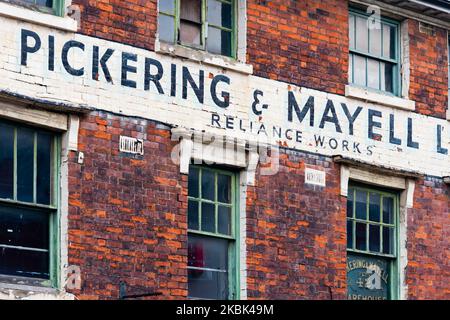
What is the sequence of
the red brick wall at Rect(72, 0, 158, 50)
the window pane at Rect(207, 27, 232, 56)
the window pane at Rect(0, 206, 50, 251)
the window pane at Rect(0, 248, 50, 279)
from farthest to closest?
the window pane at Rect(207, 27, 232, 56)
the red brick wall at Rect(72, 0, 158, 50)
the window pane at Rect(0, 206, 50, 251)
the window pane at Rect(0, 248, 50, 279)

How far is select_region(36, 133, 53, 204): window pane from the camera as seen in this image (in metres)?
19.8

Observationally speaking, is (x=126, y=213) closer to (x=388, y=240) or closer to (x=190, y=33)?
(x=190, y=33)

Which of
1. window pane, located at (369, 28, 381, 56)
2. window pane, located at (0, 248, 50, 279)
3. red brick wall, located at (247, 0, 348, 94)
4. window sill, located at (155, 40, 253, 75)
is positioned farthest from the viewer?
window pane, located at (369, 28, 381, 56)

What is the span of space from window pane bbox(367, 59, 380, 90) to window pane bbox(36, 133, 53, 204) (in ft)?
20.4

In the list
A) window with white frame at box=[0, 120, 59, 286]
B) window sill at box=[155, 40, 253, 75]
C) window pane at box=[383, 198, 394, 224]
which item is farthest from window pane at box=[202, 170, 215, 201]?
window pane at box=[383, 198, 394, 224]

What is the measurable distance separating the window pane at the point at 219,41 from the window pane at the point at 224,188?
5.93ft

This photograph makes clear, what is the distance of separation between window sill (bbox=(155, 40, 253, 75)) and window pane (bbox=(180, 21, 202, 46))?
0.25 meters

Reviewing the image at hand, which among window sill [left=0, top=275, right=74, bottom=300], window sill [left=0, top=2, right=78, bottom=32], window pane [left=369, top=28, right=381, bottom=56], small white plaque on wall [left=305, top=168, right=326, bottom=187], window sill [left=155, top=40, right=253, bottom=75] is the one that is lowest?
window sill [left=0, top=275, right=74, bottom=300]

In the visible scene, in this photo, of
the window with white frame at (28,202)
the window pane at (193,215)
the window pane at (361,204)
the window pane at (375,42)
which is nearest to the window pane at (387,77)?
the window pane at (375,42)

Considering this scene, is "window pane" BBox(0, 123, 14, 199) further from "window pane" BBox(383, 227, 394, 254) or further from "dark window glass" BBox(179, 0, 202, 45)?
"window pane" BBox(383, 227, 394, 254)

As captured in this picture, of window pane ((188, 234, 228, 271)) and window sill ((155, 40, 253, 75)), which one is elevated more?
window sill ((155, 40, 253, 75))

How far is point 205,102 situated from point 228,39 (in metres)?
1.26

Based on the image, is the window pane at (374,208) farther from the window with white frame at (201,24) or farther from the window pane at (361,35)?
the window with white frame at (201,24)

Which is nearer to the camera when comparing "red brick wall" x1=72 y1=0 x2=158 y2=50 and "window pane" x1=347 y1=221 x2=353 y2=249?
"red brick wall" x1=72 y1=0 x2=158 y2=50
